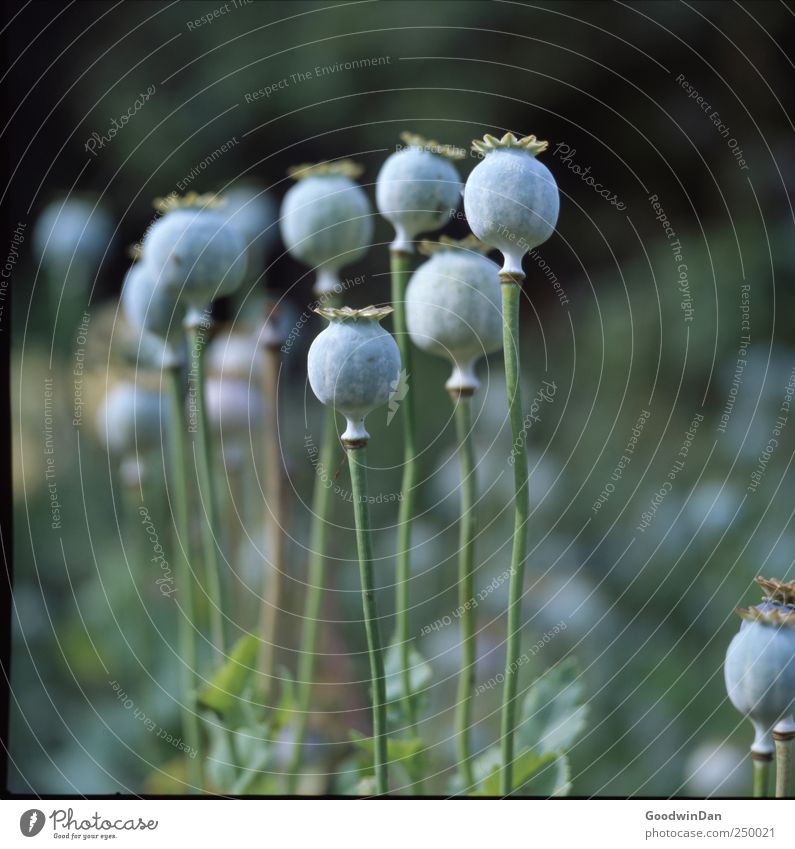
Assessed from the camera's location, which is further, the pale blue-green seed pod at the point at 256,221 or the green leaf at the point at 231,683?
the pale blue-green seed pod at the point at 256,221

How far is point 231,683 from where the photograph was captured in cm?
34

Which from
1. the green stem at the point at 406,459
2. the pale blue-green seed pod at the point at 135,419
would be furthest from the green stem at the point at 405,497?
the pale blue-green seed pod at the point at 135,419

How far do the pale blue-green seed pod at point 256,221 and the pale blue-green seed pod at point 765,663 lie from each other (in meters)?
0.35

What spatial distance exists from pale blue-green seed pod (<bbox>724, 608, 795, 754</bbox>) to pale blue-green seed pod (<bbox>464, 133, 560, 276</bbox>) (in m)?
0.11

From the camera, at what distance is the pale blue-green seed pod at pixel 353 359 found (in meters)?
0.25

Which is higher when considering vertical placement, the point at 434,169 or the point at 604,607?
the point at 434,169

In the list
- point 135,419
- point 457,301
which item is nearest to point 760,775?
point 457,301

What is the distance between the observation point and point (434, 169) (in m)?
0.30

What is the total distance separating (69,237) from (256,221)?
0.11 m

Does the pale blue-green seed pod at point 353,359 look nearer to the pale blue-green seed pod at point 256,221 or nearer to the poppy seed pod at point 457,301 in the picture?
the poppy seed pod at point 457,301

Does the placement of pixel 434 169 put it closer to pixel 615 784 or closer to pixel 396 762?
pixel 396 762

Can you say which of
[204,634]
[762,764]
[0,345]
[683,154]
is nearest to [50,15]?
[0,345]

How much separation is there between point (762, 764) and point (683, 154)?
853 millimetres

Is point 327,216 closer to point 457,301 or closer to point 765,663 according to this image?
point 457,301
